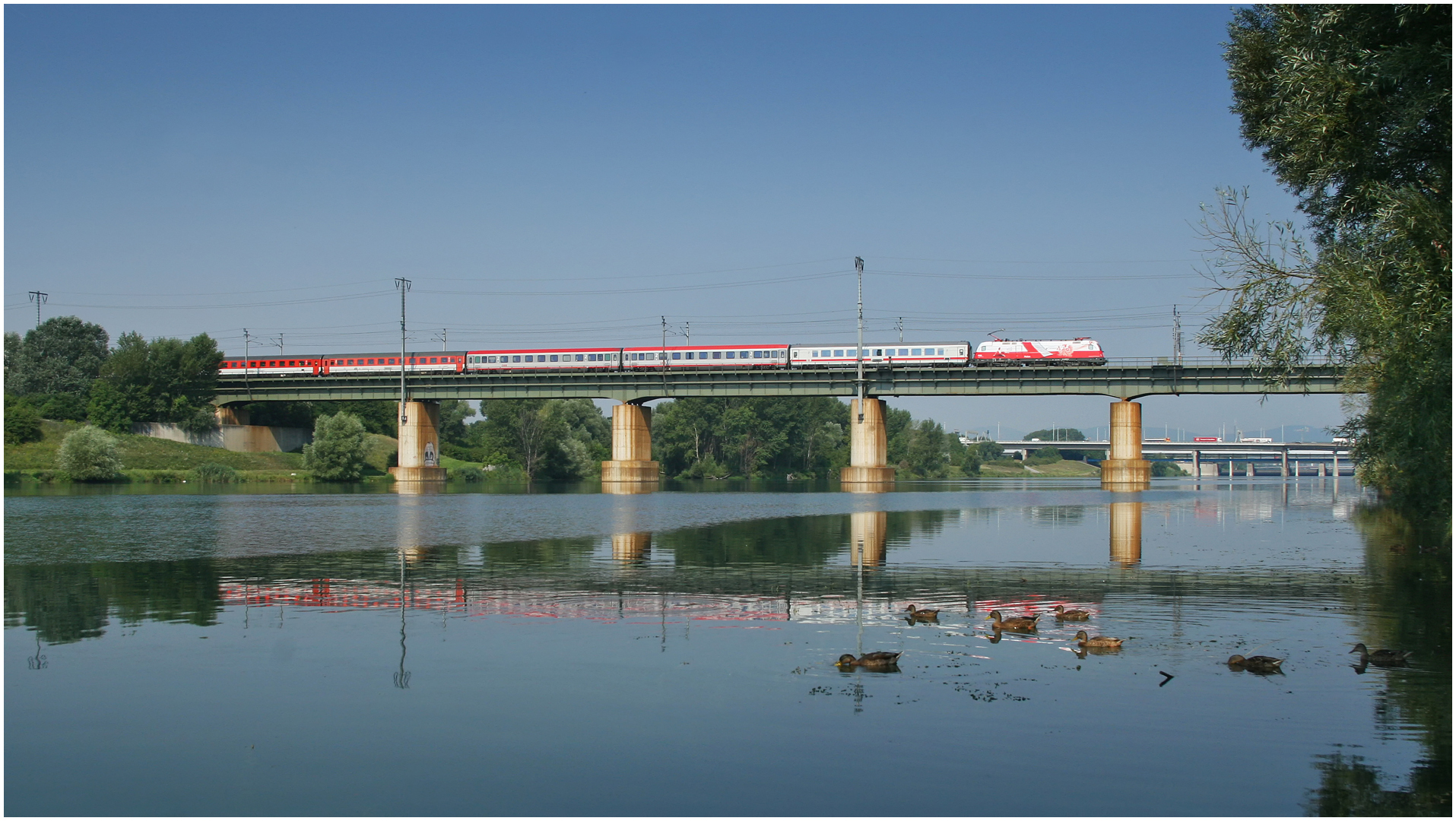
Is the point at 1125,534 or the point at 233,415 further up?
the point at 233,415

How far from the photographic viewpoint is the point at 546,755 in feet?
40.1

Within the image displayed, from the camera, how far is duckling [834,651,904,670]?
16172 mm

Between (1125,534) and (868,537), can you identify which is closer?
(868,537)

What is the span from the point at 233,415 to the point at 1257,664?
459 feet

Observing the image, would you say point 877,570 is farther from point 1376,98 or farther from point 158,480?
point 158,480

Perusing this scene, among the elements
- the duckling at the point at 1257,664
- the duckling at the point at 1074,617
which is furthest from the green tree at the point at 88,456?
the duckling at the point at 1257,664

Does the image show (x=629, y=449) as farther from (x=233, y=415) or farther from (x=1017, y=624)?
(x=1017, y=624)

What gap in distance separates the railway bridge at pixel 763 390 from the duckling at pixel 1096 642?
9384 cm

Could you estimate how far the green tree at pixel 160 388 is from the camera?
130250 mm

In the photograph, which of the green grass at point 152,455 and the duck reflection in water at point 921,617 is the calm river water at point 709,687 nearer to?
the duck reflection in water at point 921,617

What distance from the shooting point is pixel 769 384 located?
386ft

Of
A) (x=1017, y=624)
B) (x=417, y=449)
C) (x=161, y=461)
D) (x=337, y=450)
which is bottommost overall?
(x=1017, y=624)

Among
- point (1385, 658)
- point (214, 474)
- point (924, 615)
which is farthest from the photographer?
point (214, 474)

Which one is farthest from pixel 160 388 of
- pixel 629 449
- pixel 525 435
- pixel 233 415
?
pixel 629 449
